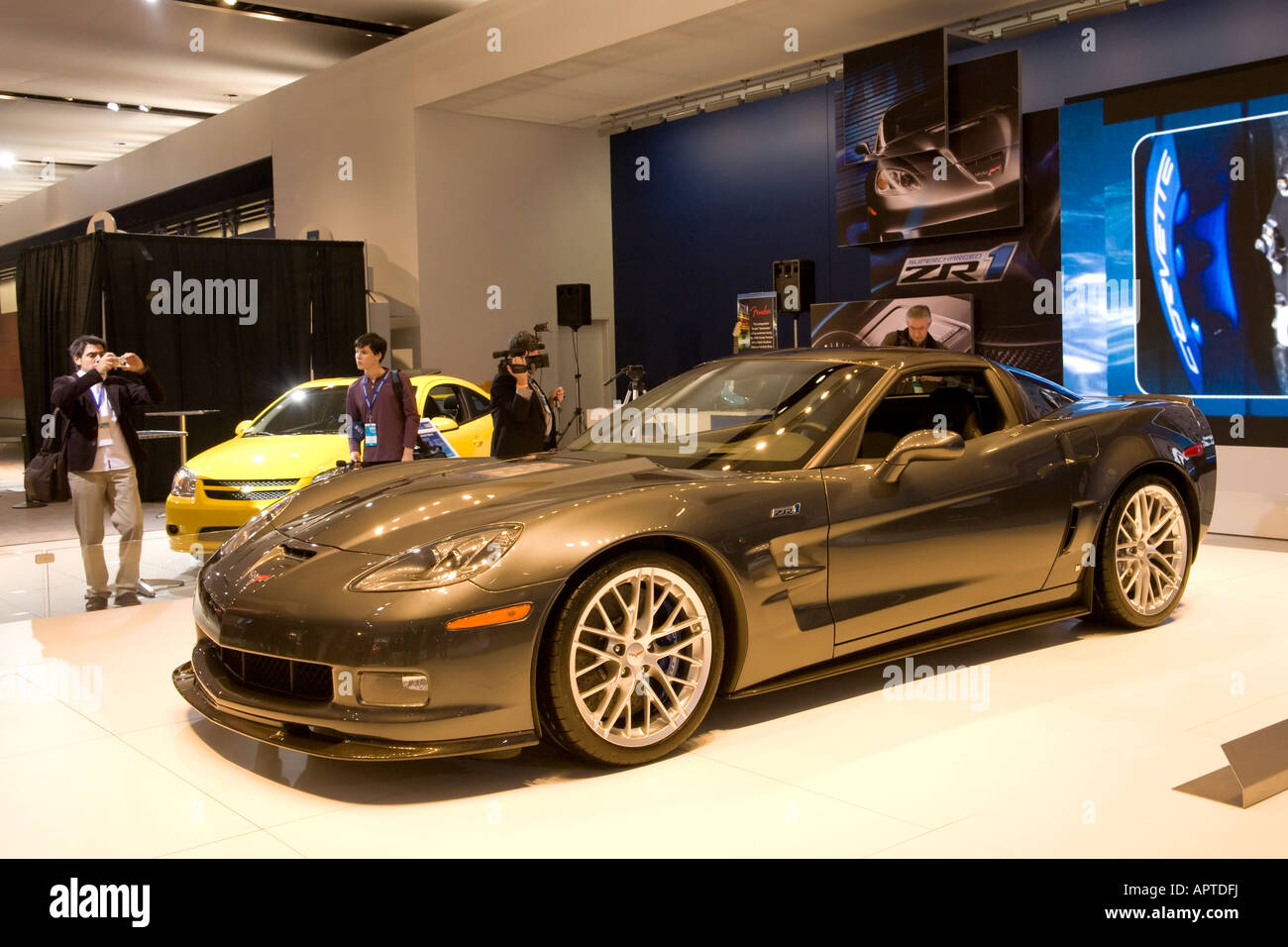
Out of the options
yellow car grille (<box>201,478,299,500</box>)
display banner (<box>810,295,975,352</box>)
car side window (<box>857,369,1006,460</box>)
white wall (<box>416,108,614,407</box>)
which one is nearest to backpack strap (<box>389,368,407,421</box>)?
yellow car grille (<box>201,478,299,500</box>)

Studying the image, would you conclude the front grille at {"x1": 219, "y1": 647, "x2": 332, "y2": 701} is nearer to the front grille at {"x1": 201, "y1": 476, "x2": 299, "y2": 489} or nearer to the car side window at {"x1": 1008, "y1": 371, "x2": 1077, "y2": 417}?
the car side window at {"x1": 1008, "y1": 371, "x2": 1077, "y2": 417}

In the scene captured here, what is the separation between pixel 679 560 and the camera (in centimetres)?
342

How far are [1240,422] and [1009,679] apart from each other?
453cm

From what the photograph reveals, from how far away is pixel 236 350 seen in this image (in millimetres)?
12656

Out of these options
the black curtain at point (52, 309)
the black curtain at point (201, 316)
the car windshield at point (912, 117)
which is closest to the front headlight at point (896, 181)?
the car windshield at point (912, 117)

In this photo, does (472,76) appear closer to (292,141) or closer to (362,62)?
(362,62)

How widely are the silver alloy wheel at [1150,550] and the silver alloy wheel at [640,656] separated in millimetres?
2150

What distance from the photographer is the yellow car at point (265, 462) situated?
279 inches

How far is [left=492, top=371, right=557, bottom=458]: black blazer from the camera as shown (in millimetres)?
6840

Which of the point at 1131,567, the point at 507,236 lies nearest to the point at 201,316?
the point at 507,236

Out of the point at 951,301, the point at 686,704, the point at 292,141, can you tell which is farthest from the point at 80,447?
the point at 292,141

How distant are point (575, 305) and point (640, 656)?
1075 cm

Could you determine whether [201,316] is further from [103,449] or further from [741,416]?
[741,416]

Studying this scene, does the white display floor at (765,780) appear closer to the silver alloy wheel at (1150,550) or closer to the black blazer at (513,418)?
the silver alloy wheel at (1150,550)
